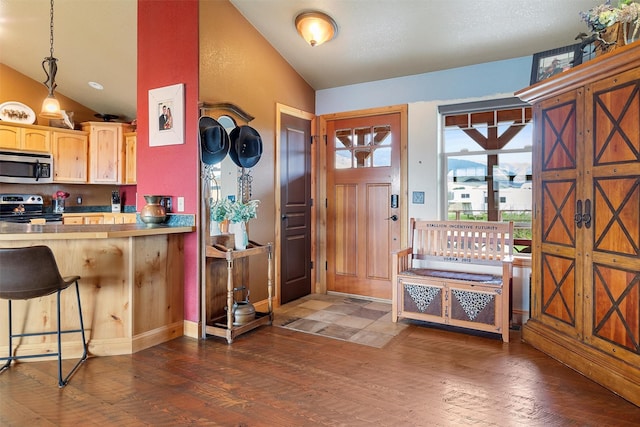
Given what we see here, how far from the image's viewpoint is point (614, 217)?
2.34 meters

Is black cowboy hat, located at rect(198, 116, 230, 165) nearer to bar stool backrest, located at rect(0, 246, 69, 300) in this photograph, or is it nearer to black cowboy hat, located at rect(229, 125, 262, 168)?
black cowboy hat, located at rect(229, 125, 262, 168)

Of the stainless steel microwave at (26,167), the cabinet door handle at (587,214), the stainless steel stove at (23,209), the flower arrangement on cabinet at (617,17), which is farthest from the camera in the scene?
the stainless steel stove at (23,209)

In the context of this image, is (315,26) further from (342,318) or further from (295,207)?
(342,318)

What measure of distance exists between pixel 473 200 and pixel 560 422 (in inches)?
90.1

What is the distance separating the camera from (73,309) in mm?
2779

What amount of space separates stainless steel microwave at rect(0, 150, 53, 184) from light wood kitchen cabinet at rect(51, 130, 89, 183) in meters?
0.10

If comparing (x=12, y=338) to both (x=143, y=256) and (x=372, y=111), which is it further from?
(x=372, y=111)

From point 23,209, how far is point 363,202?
4.96 meters

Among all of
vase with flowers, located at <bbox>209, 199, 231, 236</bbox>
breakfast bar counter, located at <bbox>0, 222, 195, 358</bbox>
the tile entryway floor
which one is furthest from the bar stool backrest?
the tile entryway floor

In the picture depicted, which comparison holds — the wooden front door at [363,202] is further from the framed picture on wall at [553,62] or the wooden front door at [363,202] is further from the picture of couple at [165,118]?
the picture of couple at [165,118]

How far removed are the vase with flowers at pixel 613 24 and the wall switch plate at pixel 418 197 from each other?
1.93 metres

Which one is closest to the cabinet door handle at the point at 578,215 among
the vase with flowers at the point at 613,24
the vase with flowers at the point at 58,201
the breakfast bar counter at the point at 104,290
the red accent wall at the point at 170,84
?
the vase with flowers at the point at 613,24

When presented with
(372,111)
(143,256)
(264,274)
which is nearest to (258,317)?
(264,274)

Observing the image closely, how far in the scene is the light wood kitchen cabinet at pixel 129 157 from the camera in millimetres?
5949
